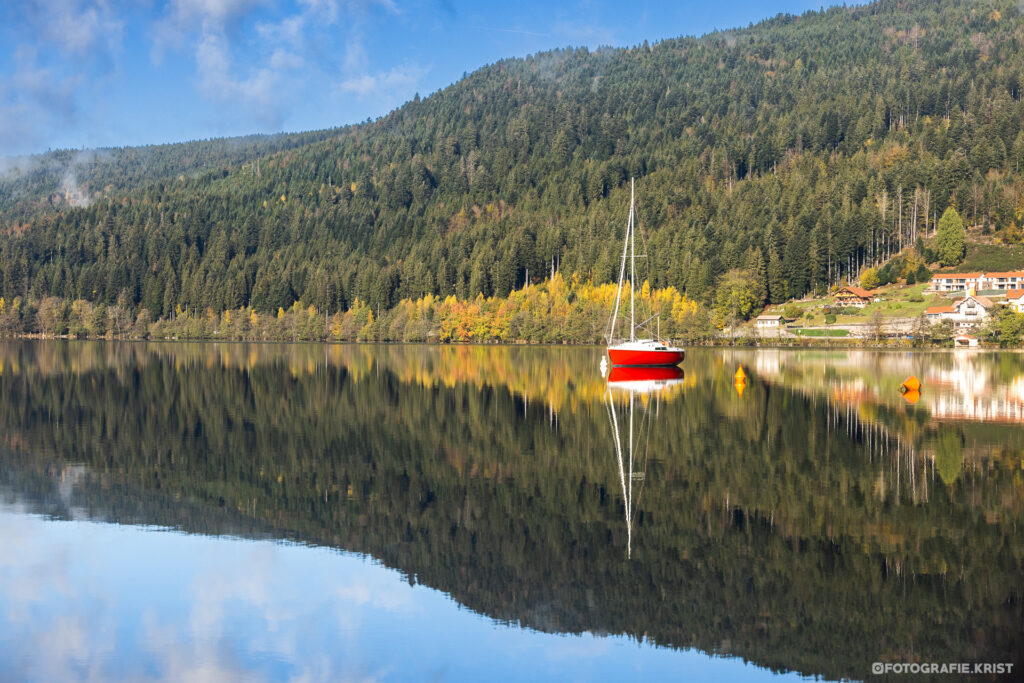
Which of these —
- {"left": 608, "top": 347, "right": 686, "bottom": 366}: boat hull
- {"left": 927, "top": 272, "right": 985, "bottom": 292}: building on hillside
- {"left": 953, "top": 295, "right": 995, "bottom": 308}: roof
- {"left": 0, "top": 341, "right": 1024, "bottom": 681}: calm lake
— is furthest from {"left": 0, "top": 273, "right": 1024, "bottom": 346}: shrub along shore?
{"left": 0, "top": 341, "right": 1024, "bottom": 681}: calm lake

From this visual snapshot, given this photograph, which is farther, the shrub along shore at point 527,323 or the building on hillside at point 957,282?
the building on hillside at point 957,282

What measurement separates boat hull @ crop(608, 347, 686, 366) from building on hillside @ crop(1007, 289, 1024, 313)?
264 feet

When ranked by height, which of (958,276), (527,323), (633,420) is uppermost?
(958,276)

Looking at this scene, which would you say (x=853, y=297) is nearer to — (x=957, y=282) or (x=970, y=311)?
(x=957, y=282)

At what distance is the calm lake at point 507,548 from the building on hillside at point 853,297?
11628 centimetres

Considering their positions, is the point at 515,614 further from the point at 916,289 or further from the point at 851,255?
the point at 851,255

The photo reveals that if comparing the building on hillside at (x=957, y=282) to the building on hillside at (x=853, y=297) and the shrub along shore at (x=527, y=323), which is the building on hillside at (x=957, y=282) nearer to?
the building on hillside at (x=853, y=297)

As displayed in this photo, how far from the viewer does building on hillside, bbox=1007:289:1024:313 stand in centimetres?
12925

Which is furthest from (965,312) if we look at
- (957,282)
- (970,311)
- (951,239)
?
(951,239)

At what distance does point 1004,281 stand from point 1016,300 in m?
13.8

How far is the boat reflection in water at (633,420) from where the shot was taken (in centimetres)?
2208

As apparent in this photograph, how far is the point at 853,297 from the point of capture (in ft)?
480

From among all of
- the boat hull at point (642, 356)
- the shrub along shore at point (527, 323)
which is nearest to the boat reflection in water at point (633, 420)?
the boat hull at point (642, 356)

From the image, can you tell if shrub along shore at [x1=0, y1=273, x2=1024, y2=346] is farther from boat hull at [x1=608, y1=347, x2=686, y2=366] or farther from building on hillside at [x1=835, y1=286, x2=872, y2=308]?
boat hull at [x1=608, y1=347, x2=686, y2=366]
